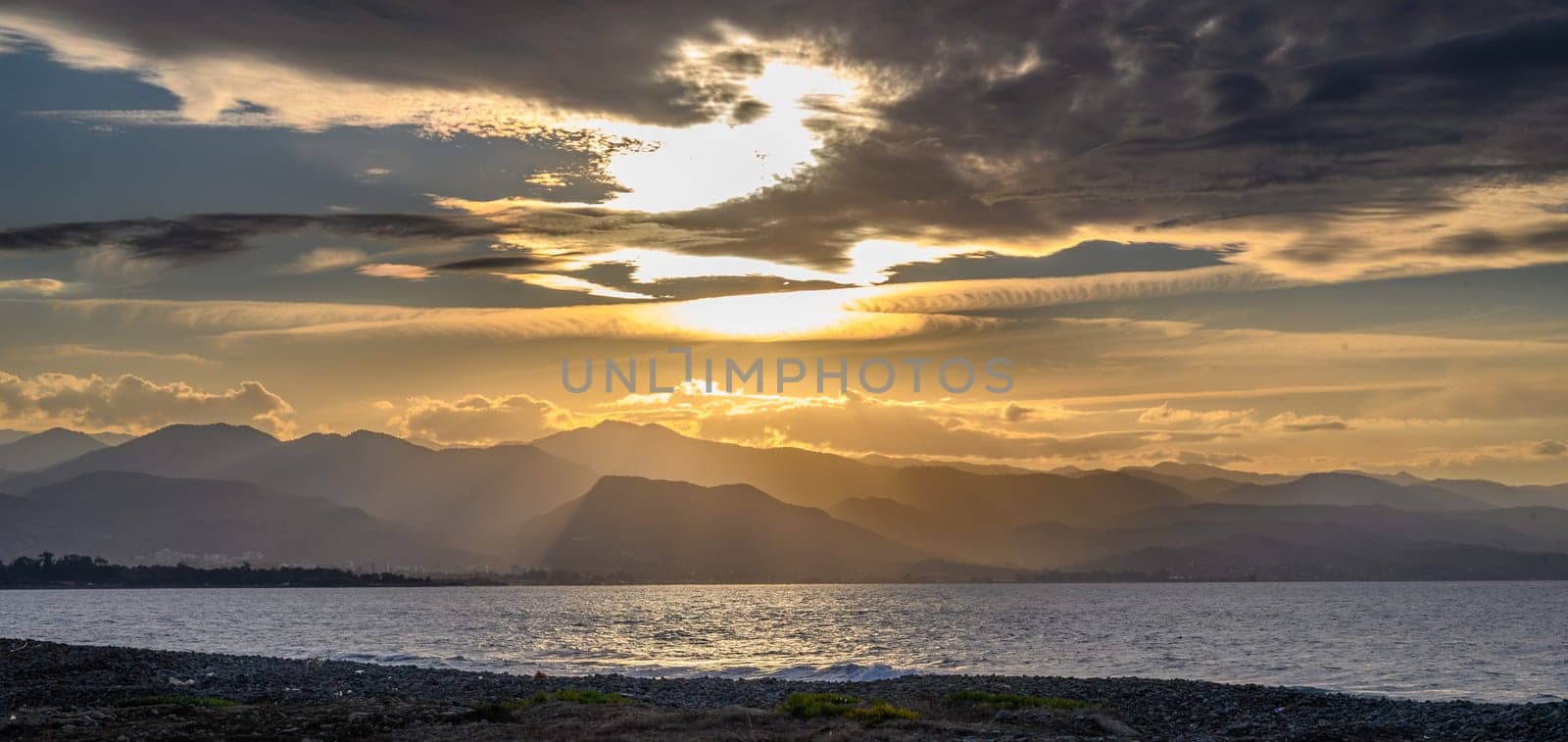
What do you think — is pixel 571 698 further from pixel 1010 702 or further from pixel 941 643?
pixel 941 643

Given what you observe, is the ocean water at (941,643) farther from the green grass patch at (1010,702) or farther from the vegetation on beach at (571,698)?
the vegetation on beach at (571,698)

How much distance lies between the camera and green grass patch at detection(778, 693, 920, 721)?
41.0 meters

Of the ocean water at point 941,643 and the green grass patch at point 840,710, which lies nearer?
the green grass patch at point 840,710

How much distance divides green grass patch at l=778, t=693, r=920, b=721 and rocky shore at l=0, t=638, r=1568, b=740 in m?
0.08

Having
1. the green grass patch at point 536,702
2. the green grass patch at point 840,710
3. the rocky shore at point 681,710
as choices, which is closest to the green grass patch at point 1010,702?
the rocky shore at point 681,710

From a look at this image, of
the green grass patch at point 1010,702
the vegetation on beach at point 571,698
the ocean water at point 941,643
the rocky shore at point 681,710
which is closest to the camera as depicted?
the rocky shore at point 681,710

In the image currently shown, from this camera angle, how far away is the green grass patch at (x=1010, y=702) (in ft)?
150

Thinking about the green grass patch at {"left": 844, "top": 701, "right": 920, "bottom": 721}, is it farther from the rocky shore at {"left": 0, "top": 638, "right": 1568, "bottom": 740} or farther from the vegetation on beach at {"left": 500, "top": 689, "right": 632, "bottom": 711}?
the vegetation on beach at {"left": 500, "top": 689, "right": 632, "bottom": 711}

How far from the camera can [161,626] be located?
493 ft

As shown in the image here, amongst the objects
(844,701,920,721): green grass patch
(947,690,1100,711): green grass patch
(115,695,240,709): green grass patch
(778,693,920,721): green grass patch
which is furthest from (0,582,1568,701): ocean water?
(115,695,240,709): green grass patch

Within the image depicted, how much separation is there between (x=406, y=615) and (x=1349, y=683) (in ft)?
504

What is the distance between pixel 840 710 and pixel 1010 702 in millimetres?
7930

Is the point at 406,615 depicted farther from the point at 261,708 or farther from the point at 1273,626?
the point at 261,708

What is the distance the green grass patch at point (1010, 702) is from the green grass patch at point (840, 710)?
176 inches
